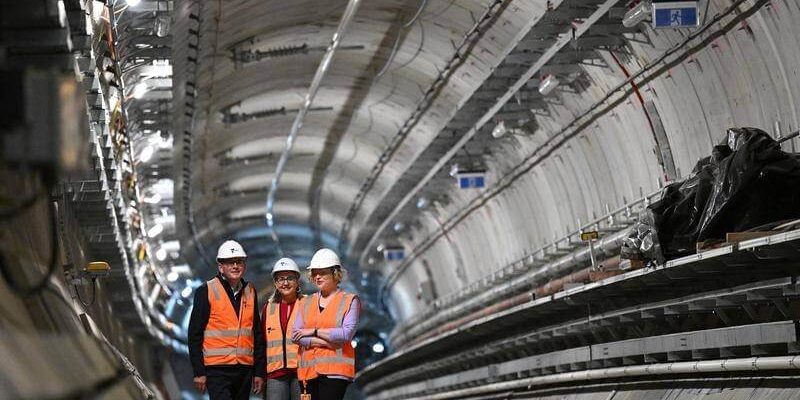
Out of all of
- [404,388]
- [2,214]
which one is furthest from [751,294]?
[404,388]

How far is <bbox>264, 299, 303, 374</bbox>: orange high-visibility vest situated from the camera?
10.0 meters

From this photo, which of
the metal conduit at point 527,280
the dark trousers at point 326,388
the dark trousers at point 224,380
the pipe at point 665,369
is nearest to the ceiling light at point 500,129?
the metal conduit at point 527,280

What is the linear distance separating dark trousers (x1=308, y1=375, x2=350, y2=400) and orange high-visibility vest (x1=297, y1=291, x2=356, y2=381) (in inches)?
1.8

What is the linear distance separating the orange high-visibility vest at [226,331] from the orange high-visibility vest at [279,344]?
0.14 meters

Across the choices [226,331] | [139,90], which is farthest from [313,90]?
[226,331]

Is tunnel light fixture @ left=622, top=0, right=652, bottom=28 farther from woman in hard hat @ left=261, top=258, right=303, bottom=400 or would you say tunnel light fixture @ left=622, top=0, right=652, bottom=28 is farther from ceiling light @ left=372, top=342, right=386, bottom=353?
ceiling light @ left=372, top=342, right=386, bottom=353

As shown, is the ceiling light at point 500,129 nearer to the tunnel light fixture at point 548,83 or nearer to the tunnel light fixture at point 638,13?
the tunnel light fixture at point 548,83

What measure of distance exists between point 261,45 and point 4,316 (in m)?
16.0

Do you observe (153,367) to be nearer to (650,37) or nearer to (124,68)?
(124,68)

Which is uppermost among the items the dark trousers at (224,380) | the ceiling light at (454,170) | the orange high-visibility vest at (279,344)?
the ceiling light at (454,170)

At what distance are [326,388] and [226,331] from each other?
0.92 meters

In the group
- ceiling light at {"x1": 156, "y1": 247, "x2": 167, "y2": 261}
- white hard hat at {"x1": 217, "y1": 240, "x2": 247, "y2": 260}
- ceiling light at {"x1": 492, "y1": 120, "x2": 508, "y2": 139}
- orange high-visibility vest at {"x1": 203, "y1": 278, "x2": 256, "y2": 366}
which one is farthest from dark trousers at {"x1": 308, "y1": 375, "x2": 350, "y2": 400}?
ceiling light at {"x1": 156, "y1": 247, "x2": 167, "y2": 261}

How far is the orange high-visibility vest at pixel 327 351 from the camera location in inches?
381

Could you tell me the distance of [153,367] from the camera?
114ft
